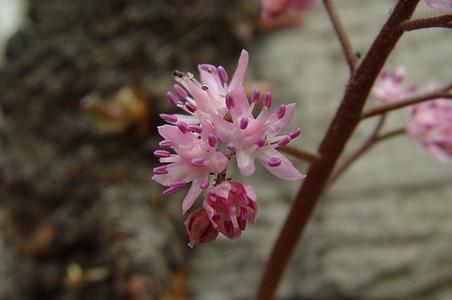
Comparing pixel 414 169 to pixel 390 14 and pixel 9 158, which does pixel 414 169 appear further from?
pixel 9 158

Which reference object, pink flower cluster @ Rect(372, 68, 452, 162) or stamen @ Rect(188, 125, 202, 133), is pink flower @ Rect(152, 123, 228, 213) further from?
pink flower cluster @ Rect(372, 68, 452, 162)

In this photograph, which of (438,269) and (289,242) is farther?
(438,269)

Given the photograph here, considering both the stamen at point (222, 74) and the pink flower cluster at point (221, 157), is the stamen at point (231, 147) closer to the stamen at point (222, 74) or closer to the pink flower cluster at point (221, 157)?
the pink flower cluster at point (221, 157)

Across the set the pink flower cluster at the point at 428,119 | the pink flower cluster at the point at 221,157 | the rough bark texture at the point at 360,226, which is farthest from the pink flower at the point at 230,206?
the rough bark texture at the point at 360,226

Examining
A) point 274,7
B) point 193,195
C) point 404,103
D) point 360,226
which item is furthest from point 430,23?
point 360,226

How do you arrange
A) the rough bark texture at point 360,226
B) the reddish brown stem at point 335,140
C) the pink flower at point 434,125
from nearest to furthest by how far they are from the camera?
the reddish brown stem at point 335,140, the pink flower at point 434,125, the rough bark texture at point 360,226

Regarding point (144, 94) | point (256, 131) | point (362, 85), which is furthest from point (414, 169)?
point (256, 131)
